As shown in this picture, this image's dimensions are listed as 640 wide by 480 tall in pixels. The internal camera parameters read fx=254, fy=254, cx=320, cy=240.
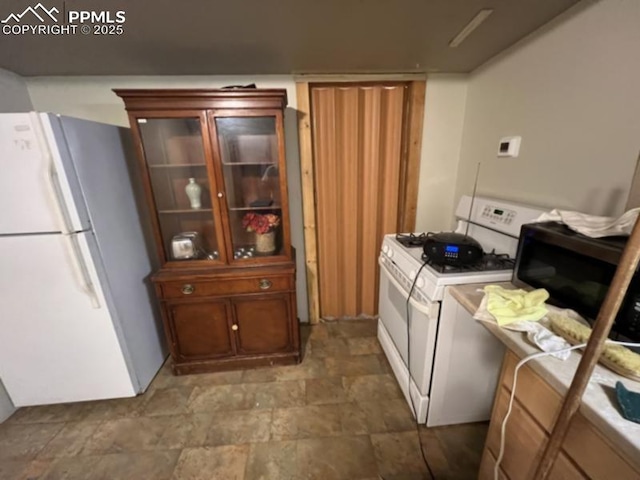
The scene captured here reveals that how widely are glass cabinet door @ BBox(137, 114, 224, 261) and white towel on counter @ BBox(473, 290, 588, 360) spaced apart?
146cm

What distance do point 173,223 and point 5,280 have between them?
828 mm

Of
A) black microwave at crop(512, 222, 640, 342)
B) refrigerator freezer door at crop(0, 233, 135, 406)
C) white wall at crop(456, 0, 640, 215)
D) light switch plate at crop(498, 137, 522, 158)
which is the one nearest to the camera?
black microwave at crop(512, 222, 640, 342)

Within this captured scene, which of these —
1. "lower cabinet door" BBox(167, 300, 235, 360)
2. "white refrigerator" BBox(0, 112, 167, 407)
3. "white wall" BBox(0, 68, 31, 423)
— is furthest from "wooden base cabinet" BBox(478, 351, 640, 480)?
"white wall" BBox(0, 68, 31, 423)

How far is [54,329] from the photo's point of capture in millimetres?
1431

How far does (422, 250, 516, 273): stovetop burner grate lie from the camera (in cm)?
121

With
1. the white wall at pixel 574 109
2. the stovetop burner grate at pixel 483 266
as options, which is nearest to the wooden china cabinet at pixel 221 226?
the stovetop burner grate at pixel 483 266

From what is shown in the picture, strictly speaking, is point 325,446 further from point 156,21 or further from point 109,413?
point 156,21

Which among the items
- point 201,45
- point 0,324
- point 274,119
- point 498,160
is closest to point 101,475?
point 0,324

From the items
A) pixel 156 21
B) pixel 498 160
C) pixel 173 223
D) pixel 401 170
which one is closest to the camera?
pixel 156 21

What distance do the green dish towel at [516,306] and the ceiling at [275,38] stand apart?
119 centimetres

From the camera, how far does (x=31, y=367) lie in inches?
58.3

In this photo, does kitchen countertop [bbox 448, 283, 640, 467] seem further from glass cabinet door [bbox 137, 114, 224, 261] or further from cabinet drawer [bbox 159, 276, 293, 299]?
glass cabinet door [bbox 137, 114, 224, 261]

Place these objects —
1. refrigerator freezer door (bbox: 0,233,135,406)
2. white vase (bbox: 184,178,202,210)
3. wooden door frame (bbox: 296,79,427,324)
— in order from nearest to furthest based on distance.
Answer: refrigerator freezer door (bbox: 0,233,135,406), white vase (bbox: 184,178,202,210), wooden door frame (bbox: 296,79,427,324)

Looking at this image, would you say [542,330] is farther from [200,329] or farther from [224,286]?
[200,329]
